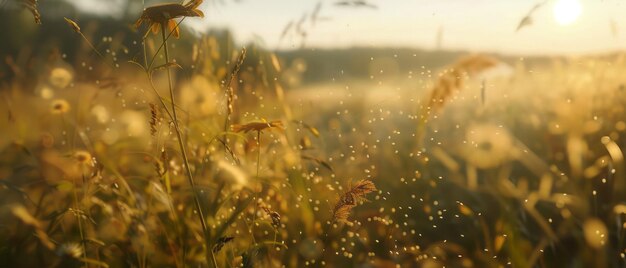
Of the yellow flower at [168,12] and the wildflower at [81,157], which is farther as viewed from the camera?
the wildflower at [81,157]

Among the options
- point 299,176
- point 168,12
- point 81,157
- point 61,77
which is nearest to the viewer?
point 168,12

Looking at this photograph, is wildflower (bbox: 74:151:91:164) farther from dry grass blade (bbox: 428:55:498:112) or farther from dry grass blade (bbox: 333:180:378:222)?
dry grass blade (bbox: 428:55:498:112)

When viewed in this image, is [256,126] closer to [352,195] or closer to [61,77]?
[352,195]

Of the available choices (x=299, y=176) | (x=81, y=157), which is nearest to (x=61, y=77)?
(x=81, y=157)

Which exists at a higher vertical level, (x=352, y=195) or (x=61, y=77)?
(x=61, y=77)

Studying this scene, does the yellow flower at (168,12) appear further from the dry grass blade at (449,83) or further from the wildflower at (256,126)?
the dry grass blade at (449,83)

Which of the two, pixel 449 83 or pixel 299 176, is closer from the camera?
pixel 449 83

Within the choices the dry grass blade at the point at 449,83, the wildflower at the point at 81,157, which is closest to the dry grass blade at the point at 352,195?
the dry grass blade at the point at 449,83

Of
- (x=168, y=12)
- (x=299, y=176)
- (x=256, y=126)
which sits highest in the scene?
(x=168, y=12)

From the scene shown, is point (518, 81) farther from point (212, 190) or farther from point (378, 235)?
point (212, 190)
